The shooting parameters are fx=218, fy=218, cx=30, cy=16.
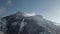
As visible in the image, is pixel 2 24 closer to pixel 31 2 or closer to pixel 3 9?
pixel 3 9

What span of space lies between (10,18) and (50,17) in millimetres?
864

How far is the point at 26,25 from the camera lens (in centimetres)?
468

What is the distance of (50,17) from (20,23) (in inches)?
26.1

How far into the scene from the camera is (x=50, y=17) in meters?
4.73

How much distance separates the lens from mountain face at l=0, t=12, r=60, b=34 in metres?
4.64

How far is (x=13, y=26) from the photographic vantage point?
15.4 ft

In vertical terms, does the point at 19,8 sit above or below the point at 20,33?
above

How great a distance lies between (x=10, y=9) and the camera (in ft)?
15.6

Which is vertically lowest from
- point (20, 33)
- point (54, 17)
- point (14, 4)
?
point (20, 33)

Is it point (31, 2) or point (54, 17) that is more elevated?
point (31, 2)

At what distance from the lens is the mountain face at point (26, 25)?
4.64m

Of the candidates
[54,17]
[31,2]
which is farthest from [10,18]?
[54,17]

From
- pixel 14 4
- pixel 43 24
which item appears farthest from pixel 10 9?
A: pixel 43 24

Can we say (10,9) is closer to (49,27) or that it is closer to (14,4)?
(14,4)
